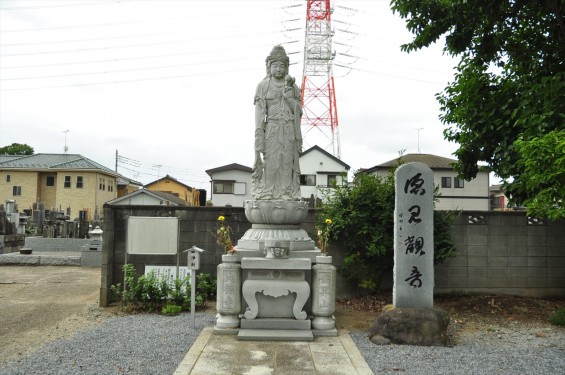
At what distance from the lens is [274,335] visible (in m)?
6.23

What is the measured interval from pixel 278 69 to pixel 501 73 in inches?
204

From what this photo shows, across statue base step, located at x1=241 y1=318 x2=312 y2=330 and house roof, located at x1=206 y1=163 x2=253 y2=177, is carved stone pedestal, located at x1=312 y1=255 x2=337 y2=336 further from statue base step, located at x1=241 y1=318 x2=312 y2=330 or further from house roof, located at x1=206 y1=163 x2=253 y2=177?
house roof, located at x1=206 y1=163 x2=253 y2=177

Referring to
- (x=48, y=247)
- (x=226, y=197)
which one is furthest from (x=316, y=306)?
(x=226, y=197)

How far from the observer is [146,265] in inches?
363

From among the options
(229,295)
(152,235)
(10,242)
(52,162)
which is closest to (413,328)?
(229,295)

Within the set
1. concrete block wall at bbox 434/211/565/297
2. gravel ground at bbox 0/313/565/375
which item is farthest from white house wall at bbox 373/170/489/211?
gravel ground at bbox 0/313/565/375

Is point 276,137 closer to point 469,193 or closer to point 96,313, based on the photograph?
Answer: point 96,313

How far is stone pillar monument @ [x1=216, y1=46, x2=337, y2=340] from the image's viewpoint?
647 cm

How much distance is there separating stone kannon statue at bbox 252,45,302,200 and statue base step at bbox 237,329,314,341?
215 centimetres

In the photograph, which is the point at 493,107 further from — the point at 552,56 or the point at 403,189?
the point at 403,189

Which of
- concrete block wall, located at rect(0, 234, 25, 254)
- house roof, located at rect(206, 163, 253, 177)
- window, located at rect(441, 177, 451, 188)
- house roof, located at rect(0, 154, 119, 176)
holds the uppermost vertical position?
house roof, located at rect(0, 154, 119, 176)

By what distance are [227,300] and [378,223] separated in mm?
4030

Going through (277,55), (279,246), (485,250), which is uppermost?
(277,55)

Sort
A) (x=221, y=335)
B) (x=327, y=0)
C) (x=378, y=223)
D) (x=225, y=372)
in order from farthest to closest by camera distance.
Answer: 1. (x=327, y=0)
2. (x=378, y=223)
3. (x=221, y=335)
4. (x=225, y=372)
